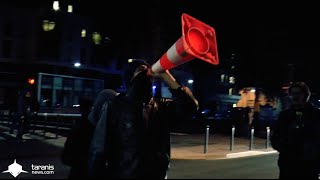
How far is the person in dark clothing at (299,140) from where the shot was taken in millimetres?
4008

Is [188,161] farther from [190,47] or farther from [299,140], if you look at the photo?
[190,47]

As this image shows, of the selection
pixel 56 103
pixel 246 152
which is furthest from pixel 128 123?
pixel 56 103

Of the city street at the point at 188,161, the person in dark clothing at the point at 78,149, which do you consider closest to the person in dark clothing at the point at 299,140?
the person in dark clothing at the point at 78,149

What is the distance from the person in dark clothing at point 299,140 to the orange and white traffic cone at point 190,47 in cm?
159

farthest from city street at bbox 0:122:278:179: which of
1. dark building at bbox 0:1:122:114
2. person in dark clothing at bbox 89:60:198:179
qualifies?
dark building at bbox 0:1:122:114

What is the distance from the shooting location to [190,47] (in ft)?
8.51

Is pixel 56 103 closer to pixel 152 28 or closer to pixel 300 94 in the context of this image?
pixel 152 28

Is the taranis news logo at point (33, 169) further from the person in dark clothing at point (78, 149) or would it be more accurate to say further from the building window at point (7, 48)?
the building window at point (7, 48)

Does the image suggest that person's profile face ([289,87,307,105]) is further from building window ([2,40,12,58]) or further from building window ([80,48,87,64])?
building window ([80,48,87,64])

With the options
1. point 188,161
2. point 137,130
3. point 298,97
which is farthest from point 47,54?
point 137,130

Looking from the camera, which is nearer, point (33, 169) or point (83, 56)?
point (33, 169)

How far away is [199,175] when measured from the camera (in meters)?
9.57

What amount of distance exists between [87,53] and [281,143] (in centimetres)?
4751

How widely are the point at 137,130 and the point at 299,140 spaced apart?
1.84m
